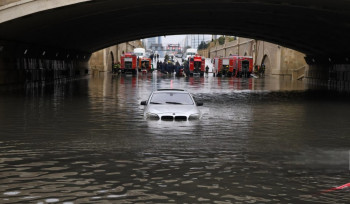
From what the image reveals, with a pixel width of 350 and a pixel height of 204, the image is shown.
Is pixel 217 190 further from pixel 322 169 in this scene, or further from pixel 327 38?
pixel 327 38

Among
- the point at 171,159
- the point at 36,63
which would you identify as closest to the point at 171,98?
the point at 171,159

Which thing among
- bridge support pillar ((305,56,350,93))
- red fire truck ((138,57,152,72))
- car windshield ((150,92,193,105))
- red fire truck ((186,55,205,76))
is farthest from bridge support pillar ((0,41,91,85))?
red fire truck ((138,57,152,72))

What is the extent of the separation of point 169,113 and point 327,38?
28.3 meters

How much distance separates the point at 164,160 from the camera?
33.1 ft

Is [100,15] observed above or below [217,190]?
above

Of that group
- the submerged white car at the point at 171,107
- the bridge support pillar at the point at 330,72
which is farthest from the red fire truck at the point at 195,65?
the submerged white car at the point at 171,107

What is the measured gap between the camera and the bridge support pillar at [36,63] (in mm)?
33650

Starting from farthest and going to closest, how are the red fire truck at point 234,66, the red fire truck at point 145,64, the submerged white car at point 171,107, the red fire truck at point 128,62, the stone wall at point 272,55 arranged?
the red fire truck at point 145,64, the red fire truck at point 128,62, the red fire truck at point 234,66, the stone wall at point 272,55, the submerged white car at point 171,107

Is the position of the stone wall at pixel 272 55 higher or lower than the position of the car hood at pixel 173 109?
higher

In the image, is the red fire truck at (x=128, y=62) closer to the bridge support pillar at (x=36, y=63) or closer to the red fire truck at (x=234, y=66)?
the red fire truck at (x=234, y=66)

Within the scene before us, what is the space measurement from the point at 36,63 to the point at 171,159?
34625mm

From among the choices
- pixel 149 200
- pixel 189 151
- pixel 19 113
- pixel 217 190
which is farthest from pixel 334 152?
pixel 19 113

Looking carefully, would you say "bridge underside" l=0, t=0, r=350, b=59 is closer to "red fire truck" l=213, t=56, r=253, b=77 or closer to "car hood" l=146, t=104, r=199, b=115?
"car hood" l=146, t=104, r=199, b=115

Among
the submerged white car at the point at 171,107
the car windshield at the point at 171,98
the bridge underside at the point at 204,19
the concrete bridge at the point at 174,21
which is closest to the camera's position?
the submerged white car at the point at 171,107
